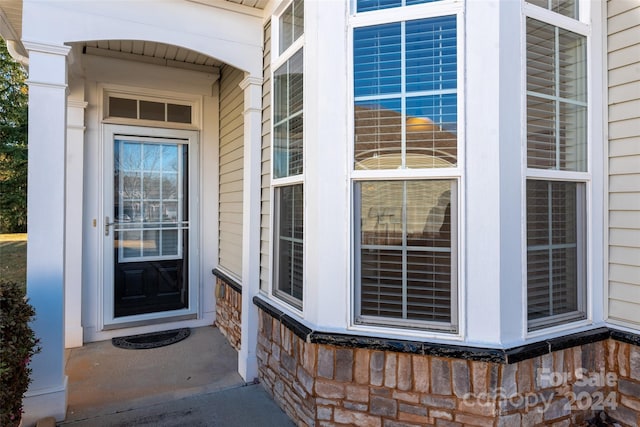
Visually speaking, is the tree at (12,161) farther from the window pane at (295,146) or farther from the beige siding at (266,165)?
the window pane at (295,146)

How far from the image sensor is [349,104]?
85.0 inches

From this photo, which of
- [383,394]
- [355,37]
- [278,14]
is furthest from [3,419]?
[278,14]

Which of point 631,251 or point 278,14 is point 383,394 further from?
point 278,14

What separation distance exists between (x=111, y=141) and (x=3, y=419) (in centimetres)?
269

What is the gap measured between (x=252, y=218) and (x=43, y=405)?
1.76 m

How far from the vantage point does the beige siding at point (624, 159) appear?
2.12 metres

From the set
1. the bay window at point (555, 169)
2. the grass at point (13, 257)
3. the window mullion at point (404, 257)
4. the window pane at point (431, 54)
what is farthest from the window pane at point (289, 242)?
the grass at point (13, 257)

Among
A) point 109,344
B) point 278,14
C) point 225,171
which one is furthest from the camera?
point 225,171

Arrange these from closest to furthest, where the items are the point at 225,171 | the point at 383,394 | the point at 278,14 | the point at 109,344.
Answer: the point at 383,394 → the point at 278,14 → the point at 109,344 → the point at 225,171

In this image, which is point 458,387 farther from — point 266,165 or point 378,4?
point 378,4

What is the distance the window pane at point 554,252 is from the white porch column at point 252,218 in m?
1.89

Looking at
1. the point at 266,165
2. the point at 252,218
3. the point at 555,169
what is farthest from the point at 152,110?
the point at 555,169

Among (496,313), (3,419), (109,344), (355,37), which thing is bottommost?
(109,344)

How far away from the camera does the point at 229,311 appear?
3.72m
